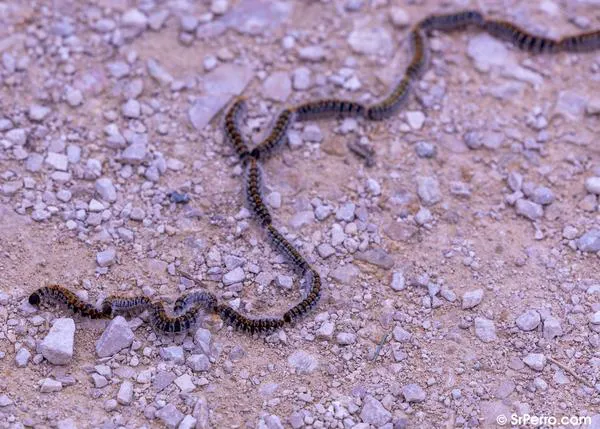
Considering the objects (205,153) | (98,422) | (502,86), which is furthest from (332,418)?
(502,86)

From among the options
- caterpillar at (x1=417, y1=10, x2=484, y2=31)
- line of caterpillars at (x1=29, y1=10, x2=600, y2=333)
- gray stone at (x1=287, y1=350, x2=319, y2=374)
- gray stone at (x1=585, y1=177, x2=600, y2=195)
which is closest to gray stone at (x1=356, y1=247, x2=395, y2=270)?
line of caterpillars at (x1=29, y1=10, x2=600, y2=333)

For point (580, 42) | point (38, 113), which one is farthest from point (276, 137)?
point (580, 42)

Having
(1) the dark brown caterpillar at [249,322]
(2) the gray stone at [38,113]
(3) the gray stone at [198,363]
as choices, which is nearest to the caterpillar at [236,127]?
(2) the gray stone at [38,113]

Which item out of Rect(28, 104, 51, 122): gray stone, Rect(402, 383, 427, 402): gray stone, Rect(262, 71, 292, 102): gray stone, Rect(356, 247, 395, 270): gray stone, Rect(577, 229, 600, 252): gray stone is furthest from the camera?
Rect(262, 71, 292, 102): gray stone

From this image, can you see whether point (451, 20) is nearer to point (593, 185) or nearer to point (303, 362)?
point (593, 185)

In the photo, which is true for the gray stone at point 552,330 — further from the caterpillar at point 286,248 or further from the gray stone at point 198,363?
the gray stone at point 198,363

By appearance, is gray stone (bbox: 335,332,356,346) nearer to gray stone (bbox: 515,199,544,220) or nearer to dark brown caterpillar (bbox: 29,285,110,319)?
dark brown caterpillar (bbox: 29,285,110,319)

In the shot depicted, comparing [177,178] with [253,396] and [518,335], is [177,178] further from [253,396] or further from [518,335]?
[518,335]
